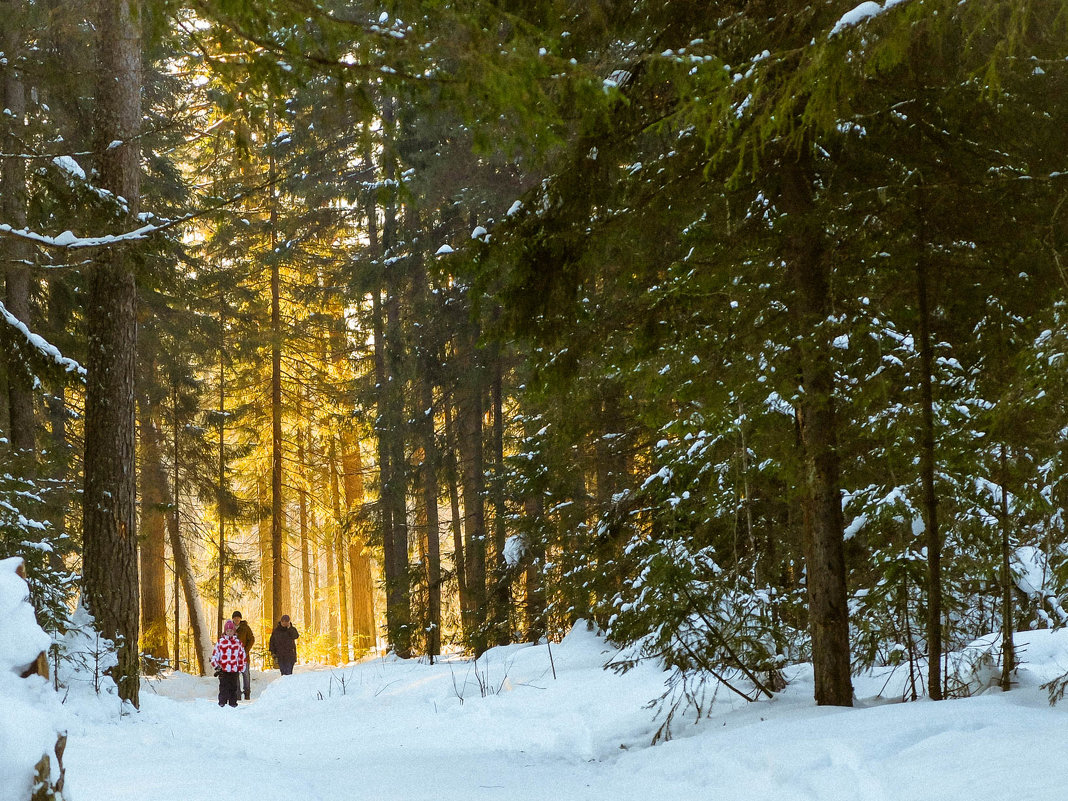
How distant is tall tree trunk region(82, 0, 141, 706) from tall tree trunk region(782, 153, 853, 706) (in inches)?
278

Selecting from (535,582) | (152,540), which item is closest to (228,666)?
(535,582)

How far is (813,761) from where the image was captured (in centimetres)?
463

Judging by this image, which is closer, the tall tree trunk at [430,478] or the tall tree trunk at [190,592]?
the tall tree trunk at [430,478]

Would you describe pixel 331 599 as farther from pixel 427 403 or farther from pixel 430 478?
pixel 427 403

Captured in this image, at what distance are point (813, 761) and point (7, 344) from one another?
7.20 meters

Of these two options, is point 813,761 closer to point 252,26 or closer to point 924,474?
point 924,474

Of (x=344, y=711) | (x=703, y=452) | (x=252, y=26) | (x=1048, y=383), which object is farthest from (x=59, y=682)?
(x=1048, y=383)

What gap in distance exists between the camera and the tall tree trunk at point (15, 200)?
9734mm

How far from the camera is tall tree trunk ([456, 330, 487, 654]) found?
15.5 metres

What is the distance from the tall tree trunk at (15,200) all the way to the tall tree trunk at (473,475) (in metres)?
7.38

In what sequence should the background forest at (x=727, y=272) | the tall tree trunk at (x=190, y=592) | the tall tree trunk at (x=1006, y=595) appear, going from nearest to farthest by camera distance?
the background forest at (x=727, y=272)
the tall tree trunk at (x=1006, y=595)
the tall tree trunk at (x=190, y=592)

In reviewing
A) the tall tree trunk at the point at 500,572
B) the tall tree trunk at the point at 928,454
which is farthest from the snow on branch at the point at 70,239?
the tall tree trunk at the point at 500,572

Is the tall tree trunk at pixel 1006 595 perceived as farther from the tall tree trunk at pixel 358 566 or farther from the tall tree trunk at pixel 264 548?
the tall tree trunk at pixel 358 566

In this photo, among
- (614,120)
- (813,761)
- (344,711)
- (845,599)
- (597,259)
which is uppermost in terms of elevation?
(614,120)
